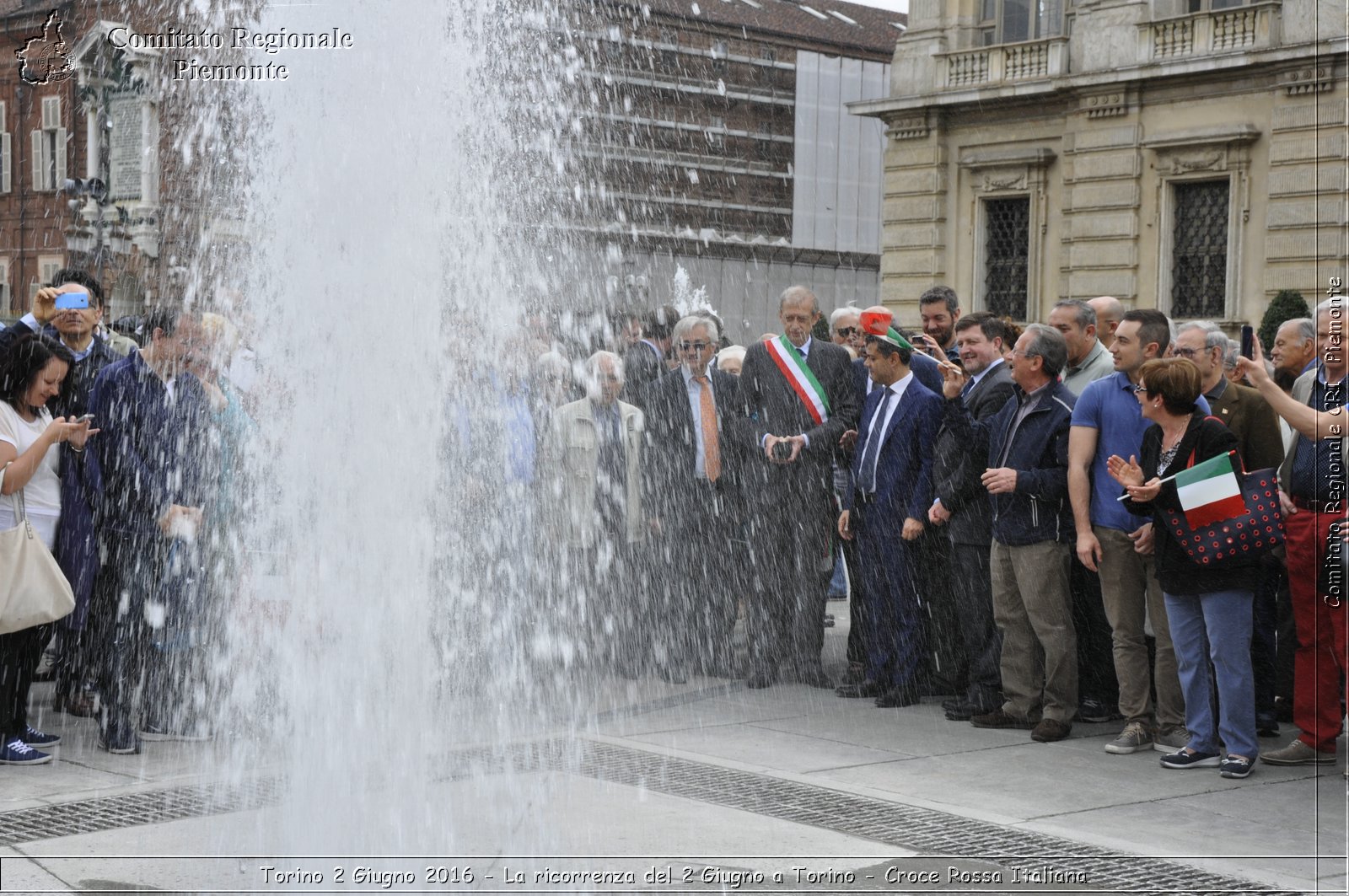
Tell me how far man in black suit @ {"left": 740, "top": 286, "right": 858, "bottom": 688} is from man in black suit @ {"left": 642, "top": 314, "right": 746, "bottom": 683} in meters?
0.30

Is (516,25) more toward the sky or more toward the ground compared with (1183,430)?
more toward the sky

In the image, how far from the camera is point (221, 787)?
6930 millimetres

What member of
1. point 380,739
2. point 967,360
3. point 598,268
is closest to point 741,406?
point 967,360

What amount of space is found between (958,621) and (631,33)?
47632mm

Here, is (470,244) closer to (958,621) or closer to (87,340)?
(87,340)

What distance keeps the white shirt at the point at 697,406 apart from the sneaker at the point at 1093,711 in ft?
10.0

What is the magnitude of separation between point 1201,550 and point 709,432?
3.98 metres

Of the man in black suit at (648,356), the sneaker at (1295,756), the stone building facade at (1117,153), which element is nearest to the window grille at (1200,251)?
the stone building facade at (1117,153)

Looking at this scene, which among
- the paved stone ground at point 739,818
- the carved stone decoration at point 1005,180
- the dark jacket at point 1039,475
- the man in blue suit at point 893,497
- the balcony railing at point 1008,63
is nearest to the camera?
the paved stone ground at point 739,818

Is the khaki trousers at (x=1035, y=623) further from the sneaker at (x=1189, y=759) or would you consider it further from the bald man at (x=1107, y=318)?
the bald man at (x=1107, y=318)

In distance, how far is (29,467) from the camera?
25.0ft

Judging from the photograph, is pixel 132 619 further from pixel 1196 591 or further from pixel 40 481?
pixel 1196 591

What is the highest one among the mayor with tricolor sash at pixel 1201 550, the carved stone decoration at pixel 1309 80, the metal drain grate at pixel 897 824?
the carved stone decoration at pixel 1309 80

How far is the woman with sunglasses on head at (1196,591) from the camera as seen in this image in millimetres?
7555
